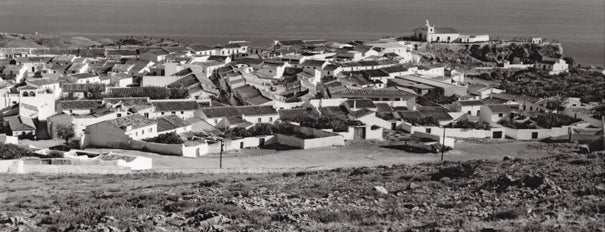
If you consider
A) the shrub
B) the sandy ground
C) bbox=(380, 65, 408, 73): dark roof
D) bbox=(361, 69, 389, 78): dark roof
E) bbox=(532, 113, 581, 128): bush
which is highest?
bbox=(380, 65, 408, 73): dark roof

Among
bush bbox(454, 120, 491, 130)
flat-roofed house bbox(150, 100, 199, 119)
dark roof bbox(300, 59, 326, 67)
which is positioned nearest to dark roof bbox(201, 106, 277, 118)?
flat-roofed house bbox(150, 100, 199, 119)

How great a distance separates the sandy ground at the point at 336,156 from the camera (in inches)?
1051

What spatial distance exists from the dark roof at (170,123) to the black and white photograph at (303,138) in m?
0.12

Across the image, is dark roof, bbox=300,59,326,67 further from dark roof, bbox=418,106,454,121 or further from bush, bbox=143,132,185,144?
bush, bbox=143,132,185,144

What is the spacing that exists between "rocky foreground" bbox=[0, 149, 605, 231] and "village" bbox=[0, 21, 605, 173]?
7.90m

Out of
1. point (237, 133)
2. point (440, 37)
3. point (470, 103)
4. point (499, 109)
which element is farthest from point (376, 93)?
point (440, 37)

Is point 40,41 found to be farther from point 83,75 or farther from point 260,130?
A: point 260,130

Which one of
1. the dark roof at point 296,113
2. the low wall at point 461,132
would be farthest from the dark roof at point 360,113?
the low wall at point 461,132

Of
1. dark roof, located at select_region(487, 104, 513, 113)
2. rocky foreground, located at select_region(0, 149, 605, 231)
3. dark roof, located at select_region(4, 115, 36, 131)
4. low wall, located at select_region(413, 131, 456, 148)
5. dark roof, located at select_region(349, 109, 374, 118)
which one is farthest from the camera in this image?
dark roof, located at select_region(487, 104, 513, 113)

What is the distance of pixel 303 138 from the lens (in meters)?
31.1

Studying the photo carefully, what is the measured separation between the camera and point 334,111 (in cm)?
3750

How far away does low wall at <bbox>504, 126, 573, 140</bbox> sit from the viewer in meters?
34.3

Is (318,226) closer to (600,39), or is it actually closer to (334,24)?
(600,39)

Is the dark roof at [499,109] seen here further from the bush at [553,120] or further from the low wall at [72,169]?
the low wall at [72,169]
